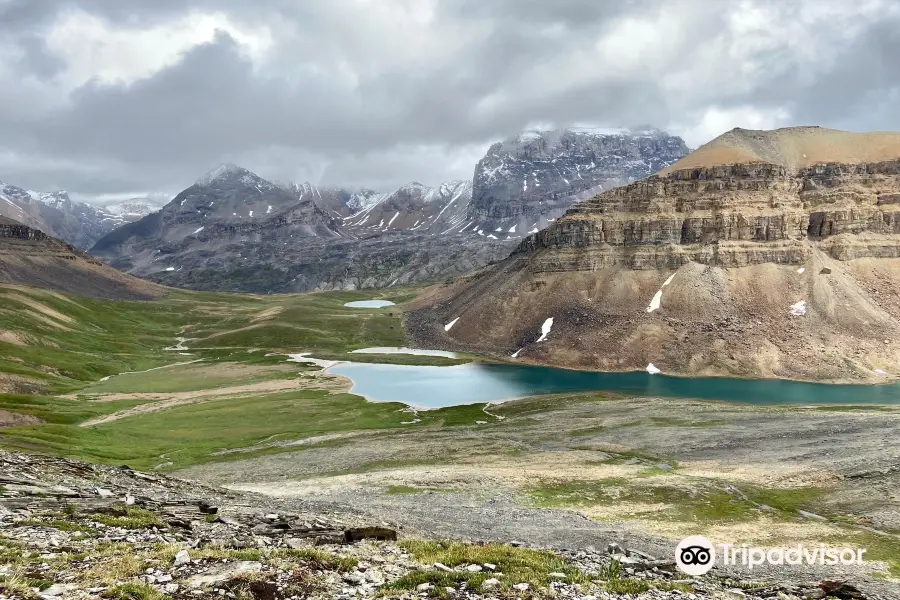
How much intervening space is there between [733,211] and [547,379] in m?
90.0

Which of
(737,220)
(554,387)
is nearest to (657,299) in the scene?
(737,220)

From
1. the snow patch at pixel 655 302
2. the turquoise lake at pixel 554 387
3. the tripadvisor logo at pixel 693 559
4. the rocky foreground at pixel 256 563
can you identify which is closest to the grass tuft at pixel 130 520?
the rocky foreground at pixel 256 563

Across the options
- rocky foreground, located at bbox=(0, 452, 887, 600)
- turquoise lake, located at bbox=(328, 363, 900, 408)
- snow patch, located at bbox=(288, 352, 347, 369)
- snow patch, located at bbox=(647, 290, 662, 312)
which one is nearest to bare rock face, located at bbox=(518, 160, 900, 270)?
snow patch, located at bbox=(647, 290, 662, 312)

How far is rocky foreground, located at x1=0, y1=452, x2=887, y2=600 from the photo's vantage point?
1499cm

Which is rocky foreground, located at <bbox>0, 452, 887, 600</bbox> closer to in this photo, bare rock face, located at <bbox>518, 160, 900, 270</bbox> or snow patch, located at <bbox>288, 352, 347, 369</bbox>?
snow patch, located at <bbox>288, 352, 347, 369</bbox>

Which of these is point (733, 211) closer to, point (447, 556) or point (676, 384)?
point (676, 384)

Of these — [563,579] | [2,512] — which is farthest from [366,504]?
[563,579]

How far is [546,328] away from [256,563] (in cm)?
15493

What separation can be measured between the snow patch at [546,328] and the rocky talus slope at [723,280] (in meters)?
1.04

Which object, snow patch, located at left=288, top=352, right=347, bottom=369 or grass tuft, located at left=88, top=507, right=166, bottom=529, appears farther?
snow patch, located at left=288, top=352, right=347, bottom=369

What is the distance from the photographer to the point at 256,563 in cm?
1698

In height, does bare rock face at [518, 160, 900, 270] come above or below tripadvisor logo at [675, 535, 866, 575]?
above

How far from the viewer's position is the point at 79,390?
115 m

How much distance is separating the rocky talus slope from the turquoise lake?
7.84 m
